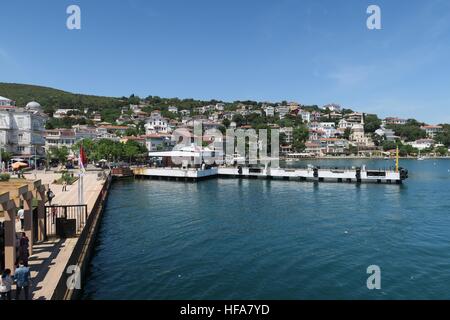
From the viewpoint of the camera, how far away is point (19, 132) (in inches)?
2427

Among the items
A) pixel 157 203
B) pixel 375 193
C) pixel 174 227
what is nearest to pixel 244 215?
pixel 174 227

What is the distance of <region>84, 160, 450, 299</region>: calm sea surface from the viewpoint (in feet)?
43.4

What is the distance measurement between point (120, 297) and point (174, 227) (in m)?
10.4

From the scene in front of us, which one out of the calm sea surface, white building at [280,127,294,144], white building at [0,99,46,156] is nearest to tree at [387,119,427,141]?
white building at [280,127,294,144]

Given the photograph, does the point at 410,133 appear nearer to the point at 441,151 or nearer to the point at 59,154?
the point at 441,151

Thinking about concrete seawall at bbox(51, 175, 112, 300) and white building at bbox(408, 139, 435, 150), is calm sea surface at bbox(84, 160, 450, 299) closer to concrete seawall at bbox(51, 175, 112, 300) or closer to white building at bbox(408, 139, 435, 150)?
concrete seawall at bbox(51, 175, 112, 300)

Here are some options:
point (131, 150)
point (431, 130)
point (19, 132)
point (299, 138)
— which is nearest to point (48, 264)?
point (19, 132)

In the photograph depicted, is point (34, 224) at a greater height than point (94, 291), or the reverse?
point (34, 224)

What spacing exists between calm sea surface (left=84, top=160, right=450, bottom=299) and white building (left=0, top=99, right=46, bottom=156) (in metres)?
36.2

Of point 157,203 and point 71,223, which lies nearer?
point 71,223

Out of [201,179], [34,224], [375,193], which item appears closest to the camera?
[34,224]

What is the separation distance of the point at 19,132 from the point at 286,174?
46.8 metres

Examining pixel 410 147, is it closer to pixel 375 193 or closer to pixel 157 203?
pixel 375 193

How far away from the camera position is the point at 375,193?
39.1 metres
